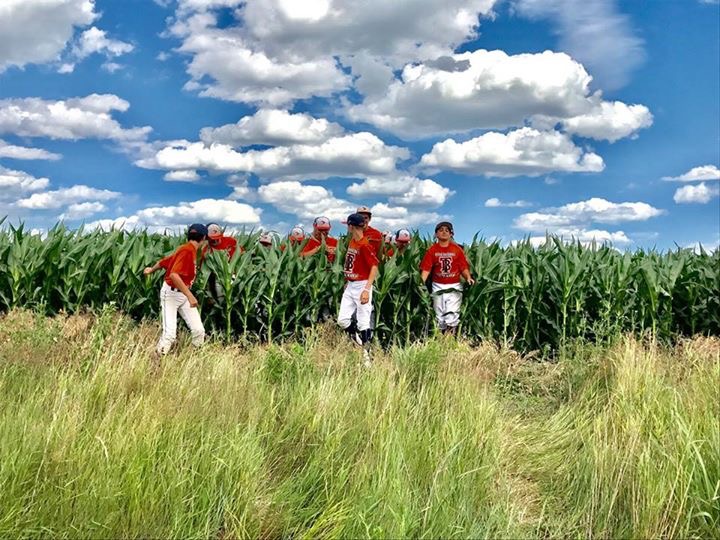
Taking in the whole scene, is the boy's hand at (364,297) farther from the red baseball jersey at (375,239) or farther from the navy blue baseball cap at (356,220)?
the red baseball jersey at (375,239)

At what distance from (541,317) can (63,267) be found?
23.3 ft

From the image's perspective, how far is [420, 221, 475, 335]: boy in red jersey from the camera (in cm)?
910

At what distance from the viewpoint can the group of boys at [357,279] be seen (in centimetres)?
832

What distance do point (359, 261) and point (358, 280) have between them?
0.82 ft

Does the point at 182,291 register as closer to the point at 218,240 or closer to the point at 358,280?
the point at 358,280

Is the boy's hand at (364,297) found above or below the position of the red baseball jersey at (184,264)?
below

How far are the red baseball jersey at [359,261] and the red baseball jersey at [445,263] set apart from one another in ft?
3.10

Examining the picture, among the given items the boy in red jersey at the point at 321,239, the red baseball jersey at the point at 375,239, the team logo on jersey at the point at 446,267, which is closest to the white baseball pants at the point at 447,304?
the team logo on jersey at the point at 446,267

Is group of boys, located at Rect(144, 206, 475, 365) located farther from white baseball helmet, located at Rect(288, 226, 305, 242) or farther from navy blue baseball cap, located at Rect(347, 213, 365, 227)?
white baseball helmet, located at Rect(288, 226, 305, 242)

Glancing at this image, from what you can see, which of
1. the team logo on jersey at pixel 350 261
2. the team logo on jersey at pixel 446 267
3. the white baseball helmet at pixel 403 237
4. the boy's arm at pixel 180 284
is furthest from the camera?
the white baseball helmet at pixel 403 237

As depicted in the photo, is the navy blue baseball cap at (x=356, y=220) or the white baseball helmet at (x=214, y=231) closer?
the navy blue baseball cap at (x=356, y=220)

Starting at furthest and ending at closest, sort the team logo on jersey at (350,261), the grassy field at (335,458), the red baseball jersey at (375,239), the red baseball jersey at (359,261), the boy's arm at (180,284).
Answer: the red baseball jersey at (375,239)
the team logo on jersey at (350,261)
the red baseball jersey at (359,261)
the boy's arm at (180,284)
the grassy field at (335,458)

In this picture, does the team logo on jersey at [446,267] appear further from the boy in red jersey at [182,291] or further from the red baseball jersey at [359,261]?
the boy in red jersey at [182,291]

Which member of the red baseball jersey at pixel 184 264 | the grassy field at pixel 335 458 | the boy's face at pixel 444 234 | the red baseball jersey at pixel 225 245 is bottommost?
the grassy field at pixel 335 458
